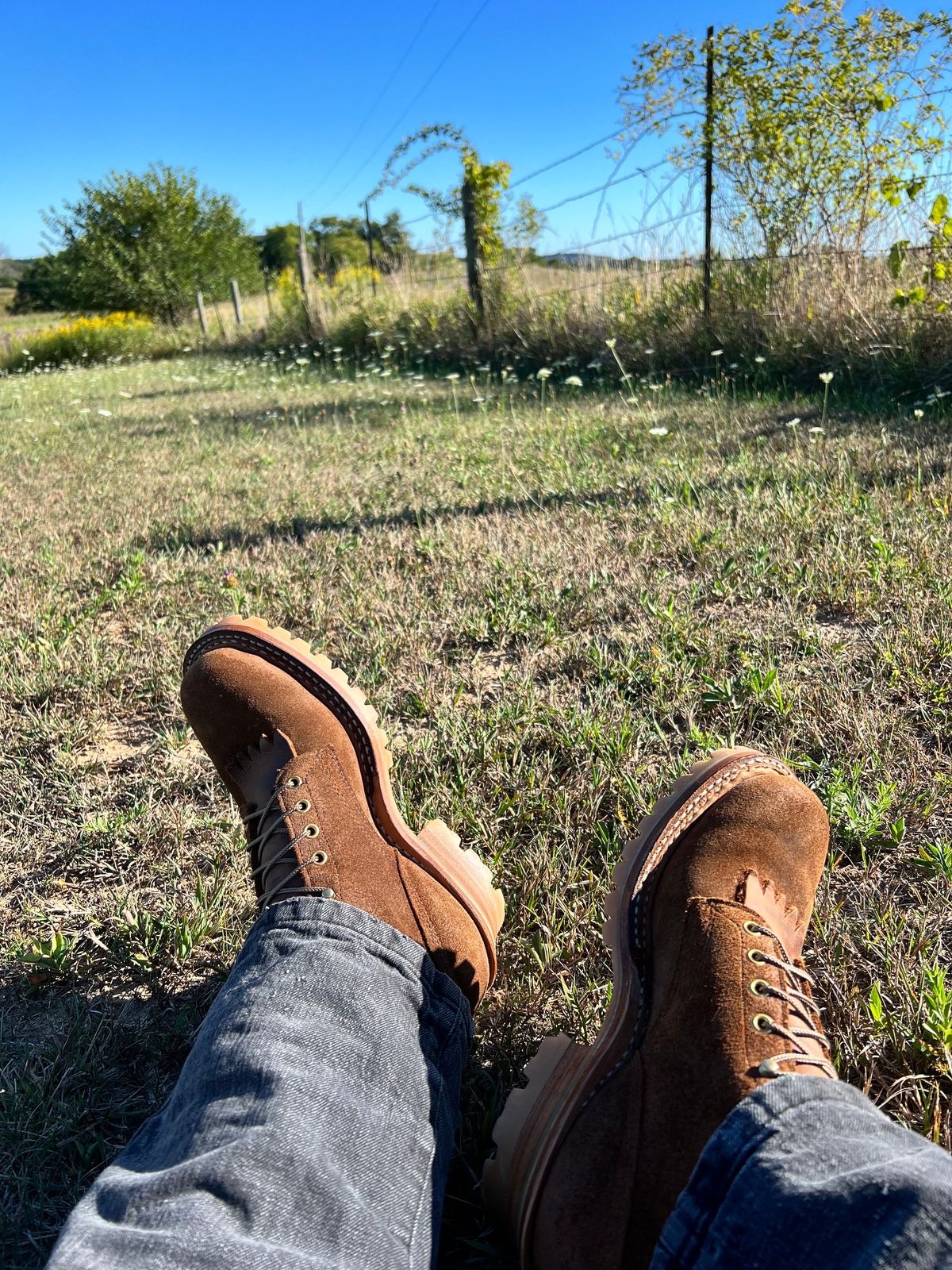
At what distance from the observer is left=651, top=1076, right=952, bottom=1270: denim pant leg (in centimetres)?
63

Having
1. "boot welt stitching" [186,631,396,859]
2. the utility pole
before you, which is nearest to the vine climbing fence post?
the utility pole

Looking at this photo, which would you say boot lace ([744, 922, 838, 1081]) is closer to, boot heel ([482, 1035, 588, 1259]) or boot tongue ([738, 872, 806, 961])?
boot tongue ([738, 872, 806, 961])

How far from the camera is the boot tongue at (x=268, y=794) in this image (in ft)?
3.92

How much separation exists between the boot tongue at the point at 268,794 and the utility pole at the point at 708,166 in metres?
5.44

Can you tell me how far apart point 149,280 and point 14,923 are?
29.1 m

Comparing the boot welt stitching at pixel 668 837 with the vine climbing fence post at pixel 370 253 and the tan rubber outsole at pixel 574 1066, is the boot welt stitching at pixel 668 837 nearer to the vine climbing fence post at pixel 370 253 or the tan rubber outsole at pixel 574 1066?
the tan rubber outsole at pixel 574 1066

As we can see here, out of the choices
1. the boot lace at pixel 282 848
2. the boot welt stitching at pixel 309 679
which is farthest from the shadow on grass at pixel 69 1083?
the boot welt stitching at pixel 309 679

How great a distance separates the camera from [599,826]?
58.3 inches

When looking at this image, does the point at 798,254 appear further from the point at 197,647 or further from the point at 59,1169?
the point at 59,1169

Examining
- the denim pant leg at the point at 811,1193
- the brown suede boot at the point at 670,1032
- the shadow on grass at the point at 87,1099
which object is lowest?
the shadow on grass at the point at 87,1099

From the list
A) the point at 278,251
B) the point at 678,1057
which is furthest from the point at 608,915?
the point at 278,251

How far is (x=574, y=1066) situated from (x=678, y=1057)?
0.14 meters

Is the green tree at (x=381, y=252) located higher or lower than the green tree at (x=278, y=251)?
lower

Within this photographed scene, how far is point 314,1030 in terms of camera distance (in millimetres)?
889
